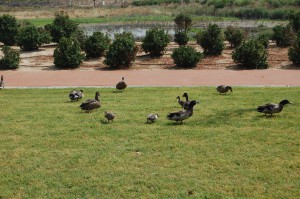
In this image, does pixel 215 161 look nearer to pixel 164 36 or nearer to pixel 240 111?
pixel 240 111

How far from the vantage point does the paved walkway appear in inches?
853

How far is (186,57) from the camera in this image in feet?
87.4

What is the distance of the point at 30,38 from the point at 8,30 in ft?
13.7

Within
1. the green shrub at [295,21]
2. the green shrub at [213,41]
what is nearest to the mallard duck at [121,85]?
the green shrub at [213,41]

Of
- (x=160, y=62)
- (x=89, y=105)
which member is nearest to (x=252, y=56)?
(x=160, y=62)

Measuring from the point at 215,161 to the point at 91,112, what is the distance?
6.22 metres

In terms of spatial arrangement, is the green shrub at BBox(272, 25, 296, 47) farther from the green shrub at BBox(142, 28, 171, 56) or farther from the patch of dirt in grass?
the green shrub at BBox(142, 28, 171, 56)

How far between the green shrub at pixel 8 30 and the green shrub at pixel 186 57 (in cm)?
1751

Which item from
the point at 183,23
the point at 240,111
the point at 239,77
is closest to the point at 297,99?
the point at 240,111

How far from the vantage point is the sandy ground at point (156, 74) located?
2197cm

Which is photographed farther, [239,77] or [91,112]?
[239,77]

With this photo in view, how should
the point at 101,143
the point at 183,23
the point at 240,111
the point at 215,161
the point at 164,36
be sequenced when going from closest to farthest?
the point at 215,161 → the point at 101,143 → the point at 240,111 → the point at 164,36 → the point at 183,23

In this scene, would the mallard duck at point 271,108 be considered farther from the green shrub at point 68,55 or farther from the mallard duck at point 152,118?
the green shrub at point 68,55

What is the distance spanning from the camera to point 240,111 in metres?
14.3
